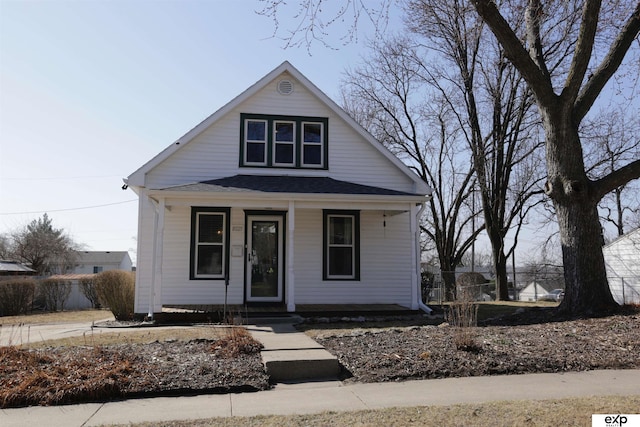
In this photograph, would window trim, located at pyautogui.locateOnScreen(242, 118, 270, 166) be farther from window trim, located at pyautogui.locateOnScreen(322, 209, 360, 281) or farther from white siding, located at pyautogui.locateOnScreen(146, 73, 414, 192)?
window trim, located at pyautogui.locateOnScreen(322, 209, 360, 281)

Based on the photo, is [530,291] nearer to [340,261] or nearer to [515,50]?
[340,261]

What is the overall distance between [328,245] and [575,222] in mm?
6257

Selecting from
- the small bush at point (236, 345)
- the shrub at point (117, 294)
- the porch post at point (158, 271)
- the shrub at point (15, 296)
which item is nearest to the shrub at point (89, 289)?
the shrub at point (15, 296)

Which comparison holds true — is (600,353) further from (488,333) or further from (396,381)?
(396,381)

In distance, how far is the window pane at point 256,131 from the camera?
1384 centimetres

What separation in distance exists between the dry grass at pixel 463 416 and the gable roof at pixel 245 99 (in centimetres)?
946

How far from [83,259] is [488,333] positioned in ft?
172

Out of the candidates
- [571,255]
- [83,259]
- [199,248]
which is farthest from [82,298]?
[83,259]

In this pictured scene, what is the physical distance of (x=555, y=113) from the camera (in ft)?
34.3

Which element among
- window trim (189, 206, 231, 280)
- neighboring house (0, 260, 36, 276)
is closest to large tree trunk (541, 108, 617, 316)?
window trim (189, 206, 231, 280)

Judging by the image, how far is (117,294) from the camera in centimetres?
1320

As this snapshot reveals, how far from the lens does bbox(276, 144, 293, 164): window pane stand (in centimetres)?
1398

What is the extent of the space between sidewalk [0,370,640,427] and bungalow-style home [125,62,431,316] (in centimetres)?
638

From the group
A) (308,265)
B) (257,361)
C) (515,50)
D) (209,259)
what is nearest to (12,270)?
(209,259)
